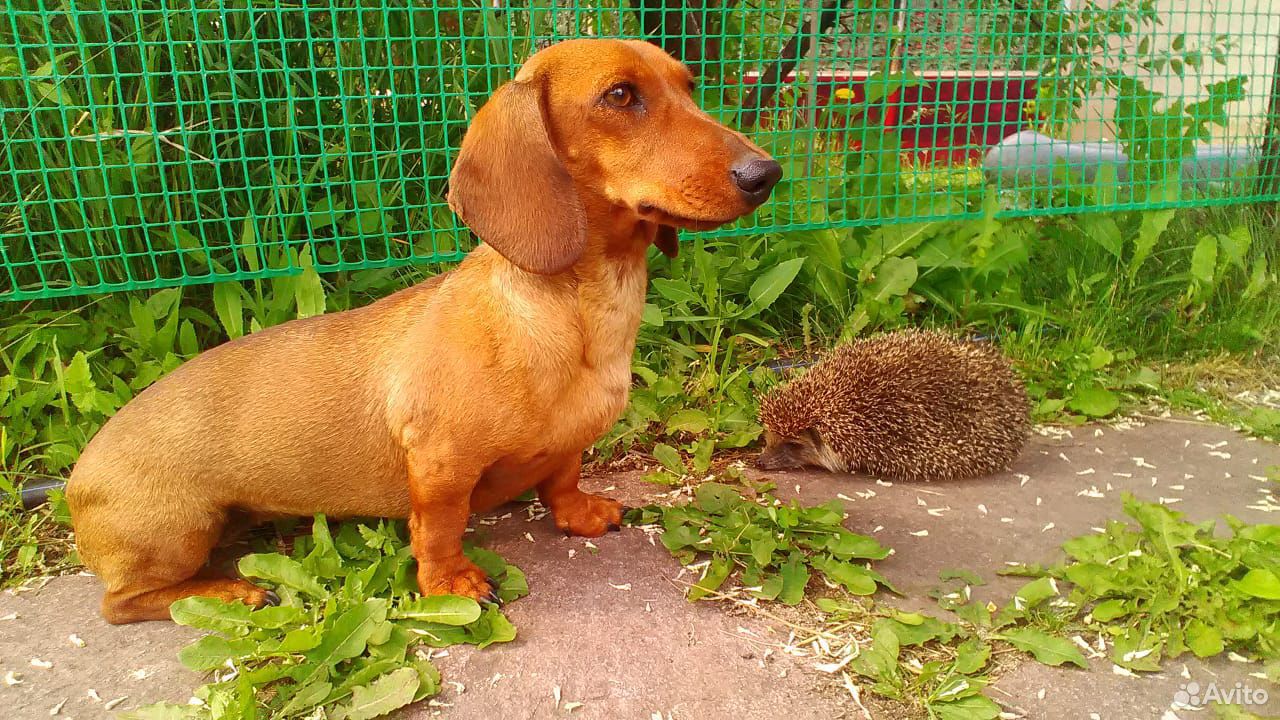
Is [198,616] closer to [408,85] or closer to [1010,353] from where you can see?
[408,85]

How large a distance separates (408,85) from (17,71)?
152cm

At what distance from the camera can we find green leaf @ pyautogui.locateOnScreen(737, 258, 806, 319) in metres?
4.20

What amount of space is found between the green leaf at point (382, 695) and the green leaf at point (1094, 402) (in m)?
3.33

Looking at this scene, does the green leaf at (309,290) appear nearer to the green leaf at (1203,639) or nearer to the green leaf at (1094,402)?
the green leaf at (1203,639)

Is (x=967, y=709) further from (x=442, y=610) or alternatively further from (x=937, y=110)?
(x=937, y=110)

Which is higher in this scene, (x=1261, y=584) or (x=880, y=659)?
(x=1261, y=584)

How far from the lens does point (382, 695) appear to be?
2.21 m

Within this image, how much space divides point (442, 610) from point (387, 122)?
237 centimetres

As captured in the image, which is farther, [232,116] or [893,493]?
[232,116]

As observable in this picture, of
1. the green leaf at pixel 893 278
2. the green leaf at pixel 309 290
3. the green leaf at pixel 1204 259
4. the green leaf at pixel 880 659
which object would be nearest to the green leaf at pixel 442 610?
the green leaf at pixel 880 659

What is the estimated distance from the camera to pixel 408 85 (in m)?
3.90

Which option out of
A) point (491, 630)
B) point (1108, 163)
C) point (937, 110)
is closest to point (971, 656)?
point (491, 630)

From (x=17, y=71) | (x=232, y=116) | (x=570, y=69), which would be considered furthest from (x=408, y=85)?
(x=570, y=69)

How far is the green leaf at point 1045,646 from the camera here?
7.73 ft
